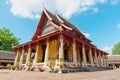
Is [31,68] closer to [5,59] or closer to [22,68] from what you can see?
[22,68]

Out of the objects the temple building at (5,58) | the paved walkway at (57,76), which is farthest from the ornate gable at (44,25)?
the temple building at (5,58)

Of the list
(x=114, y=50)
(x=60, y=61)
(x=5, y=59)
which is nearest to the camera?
(x=60, y=61)

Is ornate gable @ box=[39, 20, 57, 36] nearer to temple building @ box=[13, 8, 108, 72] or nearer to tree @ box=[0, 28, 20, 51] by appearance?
temple building @ box=[13, 8, 108, 72]

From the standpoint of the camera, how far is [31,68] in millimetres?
17859

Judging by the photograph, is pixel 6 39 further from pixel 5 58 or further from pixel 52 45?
pixel 52 45

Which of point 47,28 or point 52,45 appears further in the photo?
point 47,28

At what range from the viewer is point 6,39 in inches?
2051

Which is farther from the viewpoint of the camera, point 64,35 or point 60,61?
point 64,35

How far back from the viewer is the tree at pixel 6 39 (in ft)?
171

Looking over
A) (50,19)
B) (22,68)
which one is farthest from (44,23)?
(22,68)

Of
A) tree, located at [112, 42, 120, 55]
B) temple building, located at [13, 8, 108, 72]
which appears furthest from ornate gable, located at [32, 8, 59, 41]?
tree, located at [112, 42, 120, 55]

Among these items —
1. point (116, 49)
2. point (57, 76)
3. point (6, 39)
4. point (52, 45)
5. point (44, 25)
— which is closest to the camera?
point (57, 76)

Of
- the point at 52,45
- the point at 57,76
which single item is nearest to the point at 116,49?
the point at 52,45

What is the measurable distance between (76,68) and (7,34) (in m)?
45.0
